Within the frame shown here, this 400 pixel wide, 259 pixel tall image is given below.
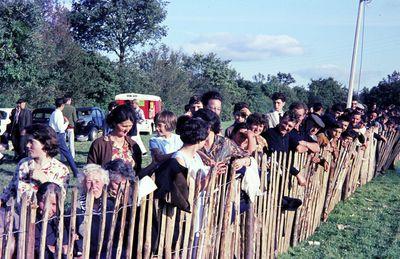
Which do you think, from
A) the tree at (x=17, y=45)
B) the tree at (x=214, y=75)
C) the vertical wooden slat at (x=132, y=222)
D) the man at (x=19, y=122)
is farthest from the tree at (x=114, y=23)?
the vertical wooden slat at (x=132, y=222)

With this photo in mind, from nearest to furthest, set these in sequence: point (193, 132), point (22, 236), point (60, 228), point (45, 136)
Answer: point (22, 236) → point (60, 228) → point (193, 132) → point (45, 136)

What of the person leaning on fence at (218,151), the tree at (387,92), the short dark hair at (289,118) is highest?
the tree at (387,92)

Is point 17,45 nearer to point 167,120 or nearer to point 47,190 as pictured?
point 167,120

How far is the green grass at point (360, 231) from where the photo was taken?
6633 mm

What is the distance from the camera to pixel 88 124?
22156 millimetres

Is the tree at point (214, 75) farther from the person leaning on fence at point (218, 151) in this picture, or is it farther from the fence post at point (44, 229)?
the fence post at point (44, 229)

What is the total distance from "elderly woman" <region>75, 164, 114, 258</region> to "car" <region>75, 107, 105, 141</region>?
706 inches

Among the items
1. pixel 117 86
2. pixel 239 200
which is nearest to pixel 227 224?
pixel 239 200

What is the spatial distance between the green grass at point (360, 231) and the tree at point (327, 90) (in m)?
55.7

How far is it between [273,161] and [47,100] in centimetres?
2892

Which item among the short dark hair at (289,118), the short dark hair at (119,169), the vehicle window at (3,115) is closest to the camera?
the short dark hair at (119,169)

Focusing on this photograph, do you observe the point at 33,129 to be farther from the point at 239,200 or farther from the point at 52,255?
the point at 239,200

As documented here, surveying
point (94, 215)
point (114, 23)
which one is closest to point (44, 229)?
point (94, 215)

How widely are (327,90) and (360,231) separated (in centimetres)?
6282
